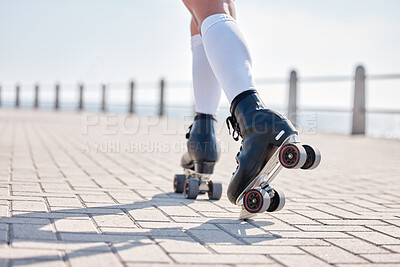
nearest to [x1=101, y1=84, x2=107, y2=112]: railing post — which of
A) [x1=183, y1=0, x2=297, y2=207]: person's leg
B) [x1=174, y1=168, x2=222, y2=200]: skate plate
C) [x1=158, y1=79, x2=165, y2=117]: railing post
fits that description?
[x1=158, y1=79, x2=165, y2=117]: railing post

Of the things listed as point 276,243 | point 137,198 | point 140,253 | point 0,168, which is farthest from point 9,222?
point 0,168

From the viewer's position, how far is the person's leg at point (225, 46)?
1.87 metres

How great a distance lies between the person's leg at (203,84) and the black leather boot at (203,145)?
0.06 meters

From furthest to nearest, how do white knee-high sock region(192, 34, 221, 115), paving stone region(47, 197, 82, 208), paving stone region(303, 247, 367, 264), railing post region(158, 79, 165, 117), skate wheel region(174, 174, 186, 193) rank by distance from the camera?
railing post region(158, 79, 165, 117) < skate wheel region(174, 174, 186, 193) < white knee-high sock region(192, 34, 221, 115) < paving stone region(47, 197, 82, 208) < paving stone region(303, 247, 367, 264)

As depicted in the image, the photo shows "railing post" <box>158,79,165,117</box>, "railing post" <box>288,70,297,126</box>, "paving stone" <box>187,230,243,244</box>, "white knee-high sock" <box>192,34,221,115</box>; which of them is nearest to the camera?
"paving stone" <box>187,230,243,244</box>

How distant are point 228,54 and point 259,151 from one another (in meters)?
0.40

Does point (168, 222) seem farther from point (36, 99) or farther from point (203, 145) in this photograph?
point (36, 99)

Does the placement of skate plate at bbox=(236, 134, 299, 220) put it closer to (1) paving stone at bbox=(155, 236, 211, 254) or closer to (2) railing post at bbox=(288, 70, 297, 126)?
(1) paving stone at bbox=(155, 236, 211, 254)

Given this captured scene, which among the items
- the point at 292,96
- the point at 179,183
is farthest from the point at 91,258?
the point at 292,96

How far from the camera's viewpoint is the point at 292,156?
1.64 m

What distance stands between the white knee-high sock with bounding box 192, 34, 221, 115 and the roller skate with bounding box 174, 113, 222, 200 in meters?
0.05

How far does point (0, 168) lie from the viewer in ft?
10.5

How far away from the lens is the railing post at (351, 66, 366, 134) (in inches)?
362

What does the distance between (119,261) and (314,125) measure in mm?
8845
